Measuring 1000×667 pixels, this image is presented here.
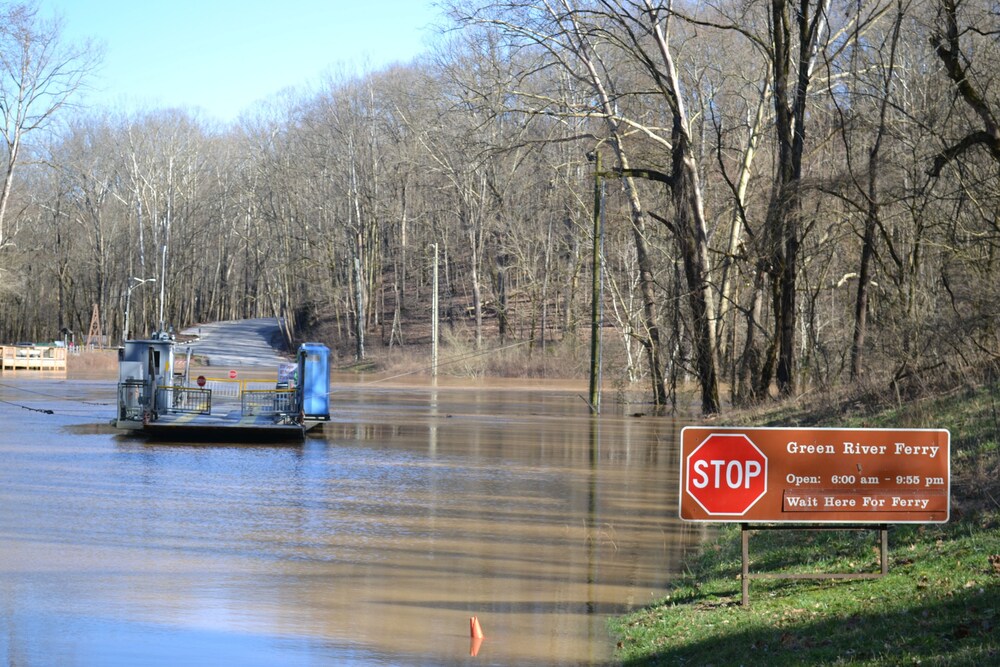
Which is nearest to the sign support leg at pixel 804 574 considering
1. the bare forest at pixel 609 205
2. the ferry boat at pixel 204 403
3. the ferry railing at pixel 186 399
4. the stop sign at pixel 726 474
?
the stop sign at pixel 726 474

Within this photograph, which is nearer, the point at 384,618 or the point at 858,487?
the point at 858,487

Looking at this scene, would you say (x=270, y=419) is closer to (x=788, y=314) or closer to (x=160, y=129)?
(x=788, y=314)

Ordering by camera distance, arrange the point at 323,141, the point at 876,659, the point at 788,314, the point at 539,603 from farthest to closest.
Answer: the point at 323,141 < the point at 788,314 < the point at 539,603 < the point at 876,659

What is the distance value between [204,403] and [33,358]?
35.3m

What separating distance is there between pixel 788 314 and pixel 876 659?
2433 cm

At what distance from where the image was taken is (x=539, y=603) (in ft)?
37.3

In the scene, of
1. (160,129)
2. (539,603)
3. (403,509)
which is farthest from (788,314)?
(160,129)

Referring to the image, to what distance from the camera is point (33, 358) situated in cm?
6247

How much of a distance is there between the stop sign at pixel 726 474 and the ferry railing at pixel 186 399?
865 inches

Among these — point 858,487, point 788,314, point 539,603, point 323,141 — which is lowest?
point 539,603

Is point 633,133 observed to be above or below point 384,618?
above

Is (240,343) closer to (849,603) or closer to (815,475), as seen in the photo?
(815,475)

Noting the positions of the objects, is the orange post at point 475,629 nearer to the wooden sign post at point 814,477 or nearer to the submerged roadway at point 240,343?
the wooden sign post at point 814,477

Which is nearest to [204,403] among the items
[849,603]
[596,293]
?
[596,293]
